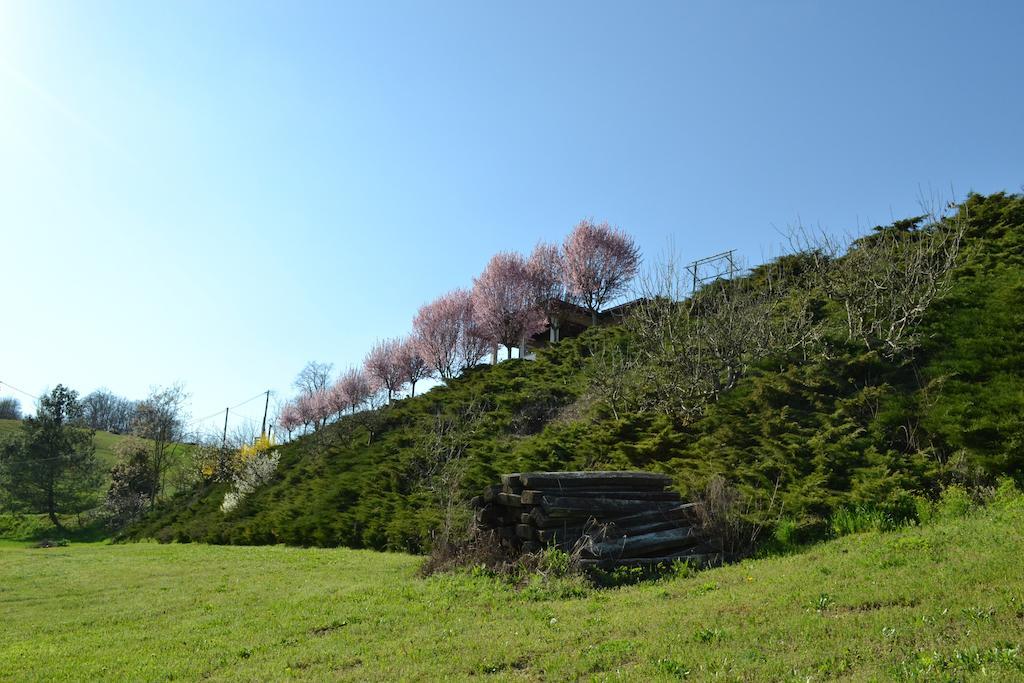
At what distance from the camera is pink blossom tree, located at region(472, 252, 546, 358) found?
127 ft

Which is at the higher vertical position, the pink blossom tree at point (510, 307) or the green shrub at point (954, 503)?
the pink blossom tree at point (510, 307)

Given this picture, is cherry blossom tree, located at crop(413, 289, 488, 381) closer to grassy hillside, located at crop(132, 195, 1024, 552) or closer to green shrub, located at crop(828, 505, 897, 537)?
grassy hillside, located at crop(132, 195, 1024, 552)

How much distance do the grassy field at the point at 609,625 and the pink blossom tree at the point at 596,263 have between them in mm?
27480

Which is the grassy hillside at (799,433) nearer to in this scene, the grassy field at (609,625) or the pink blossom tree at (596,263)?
the grassy field at (609,625)

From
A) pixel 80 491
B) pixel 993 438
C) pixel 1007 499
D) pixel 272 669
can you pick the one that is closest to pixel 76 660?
pixel 272 669

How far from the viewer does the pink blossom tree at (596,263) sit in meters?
36.0

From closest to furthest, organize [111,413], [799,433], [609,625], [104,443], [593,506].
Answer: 1. [609,625]
2. [593,506]
3. [799,433]
4. [104,443]
5. [111,413]

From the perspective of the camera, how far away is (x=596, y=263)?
1422 inches

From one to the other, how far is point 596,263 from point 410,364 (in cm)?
1939

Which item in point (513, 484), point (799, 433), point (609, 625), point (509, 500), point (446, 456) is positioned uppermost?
point (446, 456)

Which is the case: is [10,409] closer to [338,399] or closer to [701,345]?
[338,399]

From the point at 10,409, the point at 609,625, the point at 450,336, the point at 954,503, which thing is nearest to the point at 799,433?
the point at 954,503

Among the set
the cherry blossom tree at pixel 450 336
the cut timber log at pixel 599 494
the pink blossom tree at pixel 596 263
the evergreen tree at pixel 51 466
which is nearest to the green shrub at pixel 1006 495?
the cut timber log at pixel 599 494

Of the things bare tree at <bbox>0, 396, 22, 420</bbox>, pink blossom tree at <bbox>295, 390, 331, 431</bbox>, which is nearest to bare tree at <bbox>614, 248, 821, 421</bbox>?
pink blossom tree at <bbox>295, 390, 331, 431</bbox>
